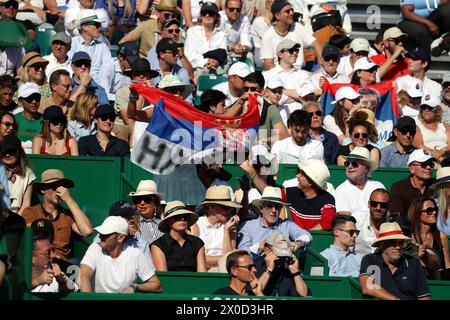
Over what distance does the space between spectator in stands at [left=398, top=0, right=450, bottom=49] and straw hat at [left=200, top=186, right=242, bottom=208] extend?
657cm

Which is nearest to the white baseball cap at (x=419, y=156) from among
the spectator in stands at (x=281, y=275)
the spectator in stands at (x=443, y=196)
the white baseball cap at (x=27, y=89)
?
A: the spectator in stands at (x=443, y=196)

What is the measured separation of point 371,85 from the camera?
676 inches

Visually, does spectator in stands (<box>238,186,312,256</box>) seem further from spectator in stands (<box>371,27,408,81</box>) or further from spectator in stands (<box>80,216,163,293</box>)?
spectator in stands (<box>371,27,408,81</box>)

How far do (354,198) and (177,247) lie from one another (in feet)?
7.91

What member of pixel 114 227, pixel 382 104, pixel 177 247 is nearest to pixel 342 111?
pixel 382 104

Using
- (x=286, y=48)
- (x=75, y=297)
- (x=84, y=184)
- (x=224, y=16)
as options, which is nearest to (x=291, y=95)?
(x=286, y=48)

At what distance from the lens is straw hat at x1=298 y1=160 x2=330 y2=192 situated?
45.4ft

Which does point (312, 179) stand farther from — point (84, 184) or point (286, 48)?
point (286, 48)

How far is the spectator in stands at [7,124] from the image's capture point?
1389 cm

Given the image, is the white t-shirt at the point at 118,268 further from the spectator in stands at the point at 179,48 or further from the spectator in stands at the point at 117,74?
the spectator in stands at the point at 179,48

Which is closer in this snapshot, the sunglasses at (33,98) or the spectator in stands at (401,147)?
the sunglasses at (33,98)

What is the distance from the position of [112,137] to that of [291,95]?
9.29 ft

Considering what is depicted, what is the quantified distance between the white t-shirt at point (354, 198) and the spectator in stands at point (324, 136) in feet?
3.25
